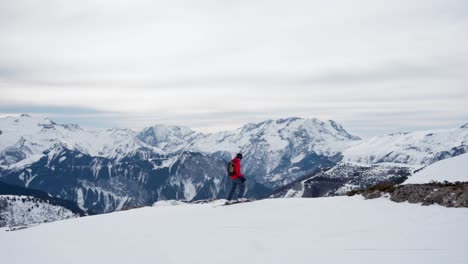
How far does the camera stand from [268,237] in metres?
16.2

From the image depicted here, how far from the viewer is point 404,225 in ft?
53.1

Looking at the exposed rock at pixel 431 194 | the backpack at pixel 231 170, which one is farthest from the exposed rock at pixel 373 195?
the backpack at pixel 231 170

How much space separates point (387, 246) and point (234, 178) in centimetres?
1325

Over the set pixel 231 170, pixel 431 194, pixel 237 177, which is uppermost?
pixel 231 170

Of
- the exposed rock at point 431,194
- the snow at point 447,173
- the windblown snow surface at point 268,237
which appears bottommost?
the snow at point 447,173

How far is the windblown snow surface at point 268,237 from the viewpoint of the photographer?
43.7 feet

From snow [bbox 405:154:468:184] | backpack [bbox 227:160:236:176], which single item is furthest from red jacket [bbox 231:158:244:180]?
snow [bbox 405:154:468:184]

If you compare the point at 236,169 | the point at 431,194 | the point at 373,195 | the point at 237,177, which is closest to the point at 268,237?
the point at 431,194

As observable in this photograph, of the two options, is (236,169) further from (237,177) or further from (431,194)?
(431,194)

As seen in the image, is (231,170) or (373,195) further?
(231,170)

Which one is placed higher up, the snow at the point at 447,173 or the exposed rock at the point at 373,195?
the exposed rock at the point at 373,195

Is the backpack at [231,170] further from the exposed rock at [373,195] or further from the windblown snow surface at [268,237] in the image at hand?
the exposed rock at [373,195]

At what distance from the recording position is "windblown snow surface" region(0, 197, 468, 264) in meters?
13.3

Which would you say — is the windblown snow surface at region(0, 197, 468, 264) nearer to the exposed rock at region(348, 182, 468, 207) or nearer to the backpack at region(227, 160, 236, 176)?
the exposed rock at region(348, 182, 468, 207)
